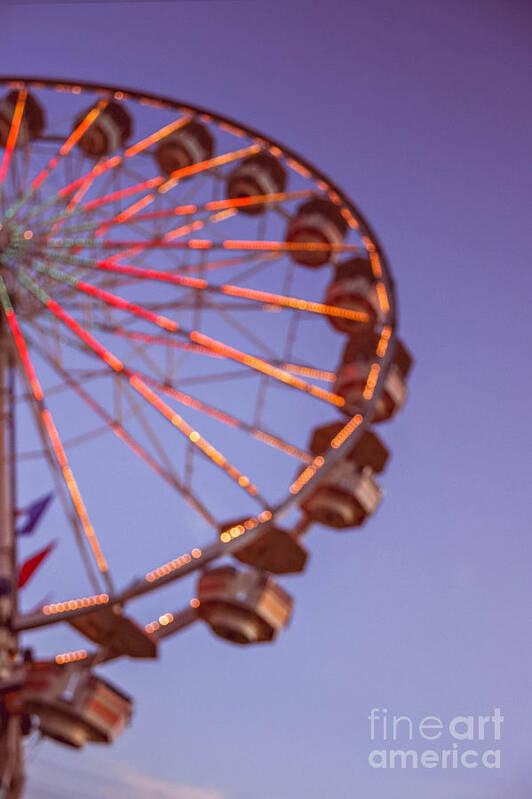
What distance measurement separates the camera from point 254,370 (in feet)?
44.2

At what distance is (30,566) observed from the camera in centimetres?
1170

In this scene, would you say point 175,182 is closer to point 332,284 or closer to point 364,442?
point 332,284

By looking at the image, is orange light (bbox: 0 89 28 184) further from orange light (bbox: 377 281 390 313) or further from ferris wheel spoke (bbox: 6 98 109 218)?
orange light (bbox: 377 281 390 313)

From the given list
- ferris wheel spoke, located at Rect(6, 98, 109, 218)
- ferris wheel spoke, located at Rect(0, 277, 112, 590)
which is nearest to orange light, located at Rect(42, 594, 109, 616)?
ferris wheel spoke, located at Rect(0, 277, 112, 590)

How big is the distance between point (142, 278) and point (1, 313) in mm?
2094

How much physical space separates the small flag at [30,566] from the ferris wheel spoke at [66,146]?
5683 mm

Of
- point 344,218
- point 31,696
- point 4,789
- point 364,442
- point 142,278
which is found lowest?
point 4,789

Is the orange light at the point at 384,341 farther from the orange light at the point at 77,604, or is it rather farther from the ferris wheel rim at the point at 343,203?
the orange light at the point at 77,604

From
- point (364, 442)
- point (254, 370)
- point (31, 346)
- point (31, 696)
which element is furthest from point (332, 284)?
point (31, 696)

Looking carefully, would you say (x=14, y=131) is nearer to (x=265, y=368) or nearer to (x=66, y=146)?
(x=66, y=146)

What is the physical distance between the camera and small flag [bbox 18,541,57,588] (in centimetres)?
1152

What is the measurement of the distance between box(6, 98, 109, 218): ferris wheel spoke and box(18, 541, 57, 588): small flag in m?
5.68

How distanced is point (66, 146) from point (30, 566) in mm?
7579

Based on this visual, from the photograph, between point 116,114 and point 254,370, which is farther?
point 116,114
